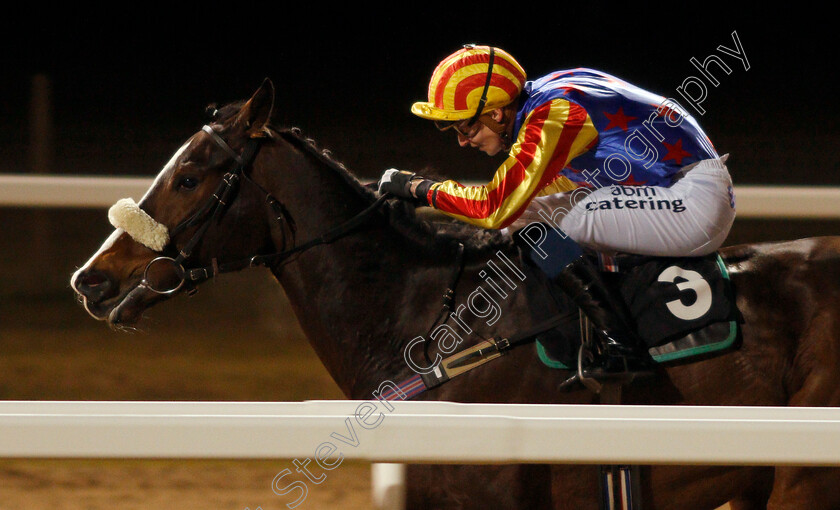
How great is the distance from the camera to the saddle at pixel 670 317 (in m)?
2.11

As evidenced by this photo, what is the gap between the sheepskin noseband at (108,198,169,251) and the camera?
7.41 feet

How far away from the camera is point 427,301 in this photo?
2314 millimetres

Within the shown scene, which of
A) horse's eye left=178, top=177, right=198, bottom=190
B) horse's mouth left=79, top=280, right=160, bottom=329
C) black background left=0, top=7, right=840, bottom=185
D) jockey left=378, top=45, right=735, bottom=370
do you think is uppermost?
jockey left=378, top=45, right=735, bottom=370

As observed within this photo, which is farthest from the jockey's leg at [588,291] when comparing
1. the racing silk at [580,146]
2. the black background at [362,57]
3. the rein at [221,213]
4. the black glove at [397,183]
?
the black background at [362,57]

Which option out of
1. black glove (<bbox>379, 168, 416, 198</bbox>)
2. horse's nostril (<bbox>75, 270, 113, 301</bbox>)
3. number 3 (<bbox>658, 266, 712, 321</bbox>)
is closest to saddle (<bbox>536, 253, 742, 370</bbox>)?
number 3 (<bbox>658, 266, 712, 321</bbox>)

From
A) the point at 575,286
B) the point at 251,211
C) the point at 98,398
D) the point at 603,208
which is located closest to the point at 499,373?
the point at 575,286

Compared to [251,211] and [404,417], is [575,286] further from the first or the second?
[404,417]

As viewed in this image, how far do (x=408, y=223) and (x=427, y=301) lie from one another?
0.73 feet

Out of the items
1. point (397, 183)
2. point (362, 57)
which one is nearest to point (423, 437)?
point (397, 183)

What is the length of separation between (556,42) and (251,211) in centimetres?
849

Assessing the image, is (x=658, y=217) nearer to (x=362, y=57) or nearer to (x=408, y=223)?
(x=408, y=223)

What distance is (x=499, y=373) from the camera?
2174 mm

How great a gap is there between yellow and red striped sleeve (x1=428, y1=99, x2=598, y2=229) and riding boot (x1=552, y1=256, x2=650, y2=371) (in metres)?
0.19

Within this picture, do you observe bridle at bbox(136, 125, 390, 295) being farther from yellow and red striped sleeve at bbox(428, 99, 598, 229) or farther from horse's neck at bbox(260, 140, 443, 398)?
yellow and red striped sleeve at bbox(428, 99, 598, 229)
